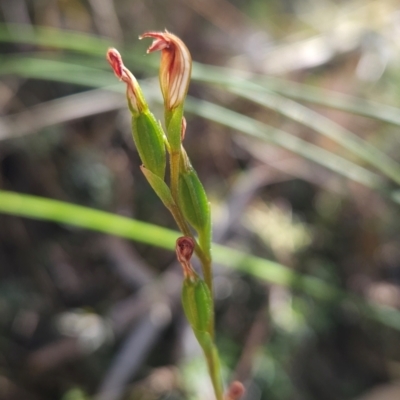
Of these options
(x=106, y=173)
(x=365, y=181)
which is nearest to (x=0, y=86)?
(x=106, y=173)

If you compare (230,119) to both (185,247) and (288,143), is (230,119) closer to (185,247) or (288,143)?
(288,143)

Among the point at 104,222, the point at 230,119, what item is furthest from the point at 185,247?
the point at 230,119

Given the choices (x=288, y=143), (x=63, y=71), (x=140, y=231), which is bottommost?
(x=140, y=231)

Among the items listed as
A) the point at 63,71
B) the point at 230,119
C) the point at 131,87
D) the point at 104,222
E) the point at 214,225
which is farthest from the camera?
the point at 214,225

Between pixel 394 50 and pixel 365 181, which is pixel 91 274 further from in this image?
pixel 394 50

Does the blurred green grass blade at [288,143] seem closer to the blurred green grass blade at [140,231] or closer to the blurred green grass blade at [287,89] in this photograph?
the blurred green grass blade at [287,89]

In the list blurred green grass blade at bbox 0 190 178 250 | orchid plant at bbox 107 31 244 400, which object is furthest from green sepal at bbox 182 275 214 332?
blurred green grass blade at bbox 0 190 178 250
